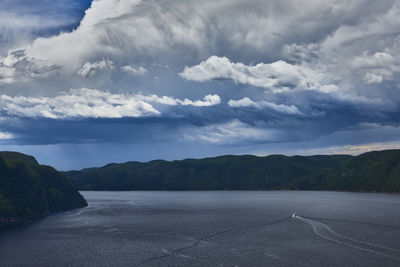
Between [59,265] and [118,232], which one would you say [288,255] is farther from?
[118,232]

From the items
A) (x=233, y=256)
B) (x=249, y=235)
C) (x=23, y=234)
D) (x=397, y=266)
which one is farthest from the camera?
(x=23, y=234)

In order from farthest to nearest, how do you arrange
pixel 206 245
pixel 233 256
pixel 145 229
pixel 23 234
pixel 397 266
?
1. pixel 145 229
2. pixel 23 234
3. pixel 206 245
4. pixel 233 256
5. pixel 397 266

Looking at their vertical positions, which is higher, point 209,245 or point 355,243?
point 209,245

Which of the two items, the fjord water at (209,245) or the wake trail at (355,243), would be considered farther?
the wake trail at (355,243)

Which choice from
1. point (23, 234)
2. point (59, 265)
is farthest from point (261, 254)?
point (23, 234)

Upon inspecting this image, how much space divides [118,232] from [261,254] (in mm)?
85264

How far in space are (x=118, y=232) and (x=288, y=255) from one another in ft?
306

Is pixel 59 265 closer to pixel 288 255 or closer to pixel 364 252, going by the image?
pixel 288 255

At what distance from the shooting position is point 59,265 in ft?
381

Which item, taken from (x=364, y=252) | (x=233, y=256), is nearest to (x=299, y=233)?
(x=364, y=252)

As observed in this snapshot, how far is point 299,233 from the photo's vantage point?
16888cm

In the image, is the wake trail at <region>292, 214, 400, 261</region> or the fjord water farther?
the wake trail at <region>292, 214, 400, 261</region>

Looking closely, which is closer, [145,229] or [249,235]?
[249,235]

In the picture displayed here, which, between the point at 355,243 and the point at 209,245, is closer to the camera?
the point at 355,243
